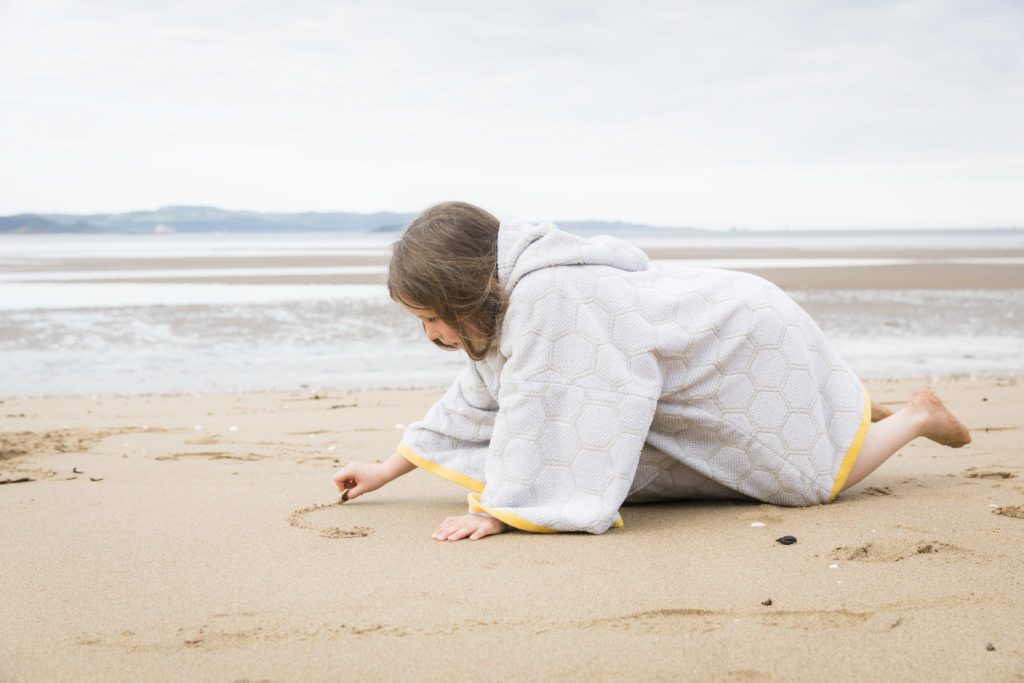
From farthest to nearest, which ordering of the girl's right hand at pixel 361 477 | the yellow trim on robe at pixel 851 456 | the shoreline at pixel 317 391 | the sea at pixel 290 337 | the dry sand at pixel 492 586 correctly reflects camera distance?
the sea at pixel 290 337 → the shoreline at pixel 317 391 → the girl's right hand at pixel 361 477 → the yellow trim on robe at pixel 851 456 → the dry sand at pixel 492 586

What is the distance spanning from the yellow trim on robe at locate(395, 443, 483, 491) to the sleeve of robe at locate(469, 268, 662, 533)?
0.91ft

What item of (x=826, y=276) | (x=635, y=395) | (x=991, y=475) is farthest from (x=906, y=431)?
(x=826, y=276)

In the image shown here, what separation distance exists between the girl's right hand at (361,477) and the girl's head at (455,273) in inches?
24.0

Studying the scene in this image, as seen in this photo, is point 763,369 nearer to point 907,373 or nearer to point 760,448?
point 760,448

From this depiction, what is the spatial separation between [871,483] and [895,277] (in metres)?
17.7

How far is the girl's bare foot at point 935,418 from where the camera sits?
3002 millimetres

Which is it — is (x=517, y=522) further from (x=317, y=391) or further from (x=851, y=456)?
(x=317, y=391)

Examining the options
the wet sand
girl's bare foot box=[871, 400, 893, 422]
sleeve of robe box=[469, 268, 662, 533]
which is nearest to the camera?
sleeve of robe box=[469, 268, 662, 533]

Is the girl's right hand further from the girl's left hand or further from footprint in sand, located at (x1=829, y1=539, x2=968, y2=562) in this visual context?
footprint in sand, located at (x1=829, y1=539, x2=968, y2=562)

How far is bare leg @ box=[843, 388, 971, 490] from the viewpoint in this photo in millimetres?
2893

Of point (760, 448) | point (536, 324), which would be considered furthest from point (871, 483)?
point (536, 324)

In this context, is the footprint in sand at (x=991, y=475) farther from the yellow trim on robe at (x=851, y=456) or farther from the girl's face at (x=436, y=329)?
the girl's face at (x=436, y=329)

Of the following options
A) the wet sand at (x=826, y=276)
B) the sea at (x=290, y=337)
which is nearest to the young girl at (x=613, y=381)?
the sea at (x=290, y=337)

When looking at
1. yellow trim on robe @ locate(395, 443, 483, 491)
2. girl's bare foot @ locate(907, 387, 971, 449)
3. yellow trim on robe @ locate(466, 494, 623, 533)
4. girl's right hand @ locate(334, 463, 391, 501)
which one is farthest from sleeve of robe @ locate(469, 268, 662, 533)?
girl's bare foot @ locate(907, 387, 971, 449)
